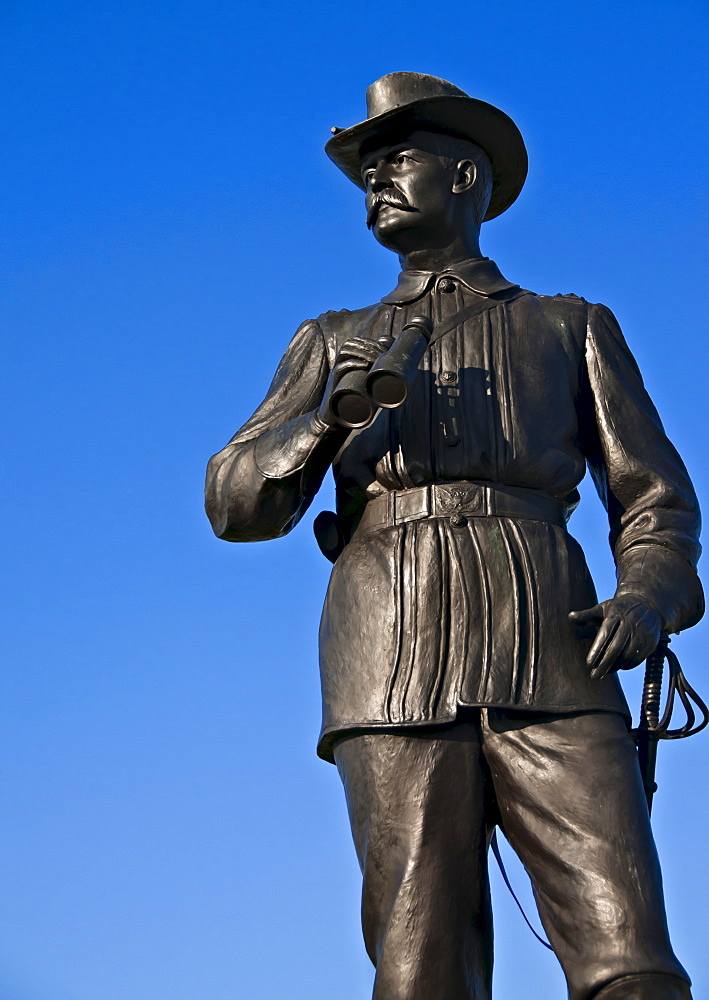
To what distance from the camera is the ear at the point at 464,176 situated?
7898 mm

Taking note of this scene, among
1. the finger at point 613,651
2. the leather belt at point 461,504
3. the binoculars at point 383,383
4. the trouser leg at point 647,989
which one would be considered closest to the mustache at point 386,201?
the binoculars at point 383,383

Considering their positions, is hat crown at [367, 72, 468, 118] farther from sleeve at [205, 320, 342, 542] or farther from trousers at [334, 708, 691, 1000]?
trousers at [334, 708, 691, 1000]

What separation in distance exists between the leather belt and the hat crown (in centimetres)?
182

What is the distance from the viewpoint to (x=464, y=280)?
7.82 metres

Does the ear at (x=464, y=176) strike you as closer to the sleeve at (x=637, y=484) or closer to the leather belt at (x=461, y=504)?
the sleeve at (x=637, y=484)

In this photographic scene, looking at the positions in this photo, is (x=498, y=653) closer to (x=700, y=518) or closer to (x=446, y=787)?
(x=446, y=787)

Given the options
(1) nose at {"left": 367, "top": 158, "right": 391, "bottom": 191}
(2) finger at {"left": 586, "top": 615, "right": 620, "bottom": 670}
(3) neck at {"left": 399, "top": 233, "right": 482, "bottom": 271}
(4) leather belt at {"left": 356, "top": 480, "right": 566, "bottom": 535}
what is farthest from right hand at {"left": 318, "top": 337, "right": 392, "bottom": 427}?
(2) finger at {"left": 586, "top": 615, "right": 620, "bottom": 670}

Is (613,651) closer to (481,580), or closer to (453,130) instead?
(481,580)

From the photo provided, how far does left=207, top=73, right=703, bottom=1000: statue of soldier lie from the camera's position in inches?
258

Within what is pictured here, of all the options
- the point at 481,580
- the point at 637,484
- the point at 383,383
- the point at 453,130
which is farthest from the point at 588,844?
the point at 453,130

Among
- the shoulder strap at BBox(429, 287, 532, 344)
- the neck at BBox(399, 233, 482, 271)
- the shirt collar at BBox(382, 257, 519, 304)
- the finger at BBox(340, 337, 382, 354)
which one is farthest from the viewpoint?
the neck at BBox(399, 233, 482, 271)

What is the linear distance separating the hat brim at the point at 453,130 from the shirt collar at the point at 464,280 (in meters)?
0.53

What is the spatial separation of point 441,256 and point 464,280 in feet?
0.63

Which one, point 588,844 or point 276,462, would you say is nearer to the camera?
point 588,844
